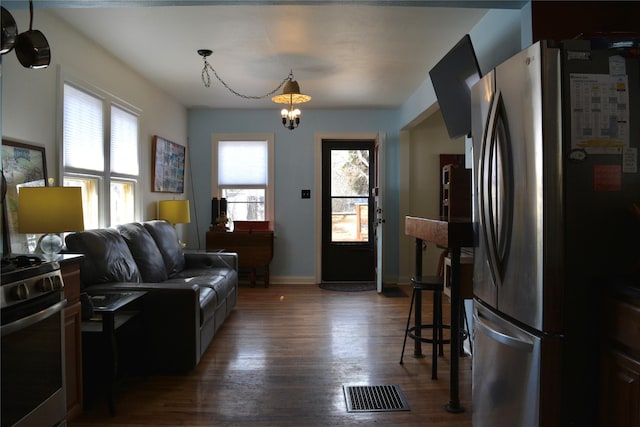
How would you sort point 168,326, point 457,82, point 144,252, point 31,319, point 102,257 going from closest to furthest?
point 31,319
point 457,82
point 168,326
point 102,257
point 144,252

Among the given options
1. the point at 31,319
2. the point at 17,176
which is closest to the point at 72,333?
the point at 31,319

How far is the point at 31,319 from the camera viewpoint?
1.72 meters

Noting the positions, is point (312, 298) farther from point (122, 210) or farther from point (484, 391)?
point (484, 391)

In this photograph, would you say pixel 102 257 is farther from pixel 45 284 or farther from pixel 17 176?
pixel 45 284

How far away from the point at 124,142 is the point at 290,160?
2.50m

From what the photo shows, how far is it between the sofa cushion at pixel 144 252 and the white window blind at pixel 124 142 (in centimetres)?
60

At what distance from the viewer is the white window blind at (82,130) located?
3.26 metres

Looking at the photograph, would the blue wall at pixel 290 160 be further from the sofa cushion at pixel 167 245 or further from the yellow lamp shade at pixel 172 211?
the sofa cushion at pixel 167 245

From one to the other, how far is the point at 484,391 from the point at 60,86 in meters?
3.26

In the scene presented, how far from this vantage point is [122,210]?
4.26m

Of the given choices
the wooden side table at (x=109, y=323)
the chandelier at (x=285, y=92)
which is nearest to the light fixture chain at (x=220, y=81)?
the chandelier at (x=285, y=92)

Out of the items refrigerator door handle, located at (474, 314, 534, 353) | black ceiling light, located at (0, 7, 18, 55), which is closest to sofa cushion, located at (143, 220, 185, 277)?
black ceiling light, located at (0, 7, 18, 55)

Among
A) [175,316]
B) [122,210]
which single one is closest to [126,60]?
[122,210]

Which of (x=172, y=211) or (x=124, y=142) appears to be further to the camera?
(x=172, y=211)
